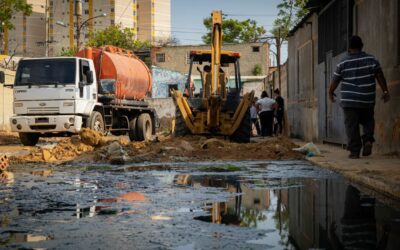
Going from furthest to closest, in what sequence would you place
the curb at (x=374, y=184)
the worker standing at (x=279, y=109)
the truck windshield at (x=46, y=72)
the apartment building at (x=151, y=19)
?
1. the apartment building at (x=151, y=19)
2. the worker standing at (x=279, y=109)
3. the truck windshield at (x=46, y=72)
4. the curb at (x=374, y=184)

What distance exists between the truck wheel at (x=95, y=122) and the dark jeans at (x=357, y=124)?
10158mm

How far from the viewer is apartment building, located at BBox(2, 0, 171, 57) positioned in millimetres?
118500

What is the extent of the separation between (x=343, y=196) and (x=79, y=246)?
3.50 m

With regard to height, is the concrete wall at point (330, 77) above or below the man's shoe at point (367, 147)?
above

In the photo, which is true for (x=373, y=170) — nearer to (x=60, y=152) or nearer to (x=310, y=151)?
(x=310, y=151)

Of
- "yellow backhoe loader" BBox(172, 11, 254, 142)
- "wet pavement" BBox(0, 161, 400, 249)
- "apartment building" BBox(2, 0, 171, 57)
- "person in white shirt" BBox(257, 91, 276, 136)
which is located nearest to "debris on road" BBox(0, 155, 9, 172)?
"wet pavement" BBox(0, 161, 400, 249)

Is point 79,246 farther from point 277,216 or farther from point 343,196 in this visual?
point 343,196

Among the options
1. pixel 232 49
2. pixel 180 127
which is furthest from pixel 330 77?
pixel 232 49

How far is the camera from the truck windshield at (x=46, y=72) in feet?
62.3

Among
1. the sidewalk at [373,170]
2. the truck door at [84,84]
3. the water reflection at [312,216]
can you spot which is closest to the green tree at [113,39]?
the truck door at [84,84]

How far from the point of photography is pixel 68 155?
14.2 meters

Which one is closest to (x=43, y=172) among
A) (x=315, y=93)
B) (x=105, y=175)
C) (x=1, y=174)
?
(x=1, y=174)

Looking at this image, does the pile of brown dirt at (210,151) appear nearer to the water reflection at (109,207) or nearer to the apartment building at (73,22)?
the water reflection at (109,207)

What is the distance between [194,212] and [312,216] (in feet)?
3.48
